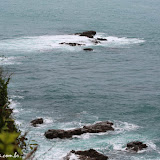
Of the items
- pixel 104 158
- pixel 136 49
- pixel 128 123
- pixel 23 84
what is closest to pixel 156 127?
pixel 128 123

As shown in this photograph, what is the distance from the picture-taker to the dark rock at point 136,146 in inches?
1331

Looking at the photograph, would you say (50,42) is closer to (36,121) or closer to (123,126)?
(36,121)

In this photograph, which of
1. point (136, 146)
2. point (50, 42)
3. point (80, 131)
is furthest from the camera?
point (50, 42)

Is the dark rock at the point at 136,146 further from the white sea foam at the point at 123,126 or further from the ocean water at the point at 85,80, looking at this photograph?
the white sea foam at the point at 123,126

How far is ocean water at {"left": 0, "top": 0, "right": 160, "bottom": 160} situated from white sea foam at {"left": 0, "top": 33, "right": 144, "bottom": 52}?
233 millimetres

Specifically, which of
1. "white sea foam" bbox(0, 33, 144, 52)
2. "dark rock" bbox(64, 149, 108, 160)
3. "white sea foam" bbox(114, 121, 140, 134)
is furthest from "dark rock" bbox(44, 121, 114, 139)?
"white sea foam" bbox(0, 33, 144, 52)

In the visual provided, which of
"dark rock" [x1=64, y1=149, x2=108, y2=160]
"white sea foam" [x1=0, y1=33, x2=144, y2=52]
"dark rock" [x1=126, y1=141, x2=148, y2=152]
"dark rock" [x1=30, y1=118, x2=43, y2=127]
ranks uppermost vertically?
"white sea foam" [x1=0, y1=33, x2=144, y2=52]

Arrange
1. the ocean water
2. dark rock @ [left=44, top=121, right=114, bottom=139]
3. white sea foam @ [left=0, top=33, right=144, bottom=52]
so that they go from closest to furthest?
dark rock @ [left=44, top=121, right=114, bottom=139]
the ocean water
white sea foam @ [left=0, top=33, right=144, bottom=52]

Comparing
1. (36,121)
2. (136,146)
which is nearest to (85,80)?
(36,121)

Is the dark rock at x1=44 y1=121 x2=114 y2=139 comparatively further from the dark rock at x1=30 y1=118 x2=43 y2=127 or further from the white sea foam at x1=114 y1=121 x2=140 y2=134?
the dark rock at x1=30 y1=118 x2=43 y2=127

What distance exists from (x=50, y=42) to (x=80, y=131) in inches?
2156

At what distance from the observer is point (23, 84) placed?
56.7 m

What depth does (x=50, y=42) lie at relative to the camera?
89312 millimetres

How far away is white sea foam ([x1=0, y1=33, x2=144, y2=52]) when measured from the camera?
3286 inches
